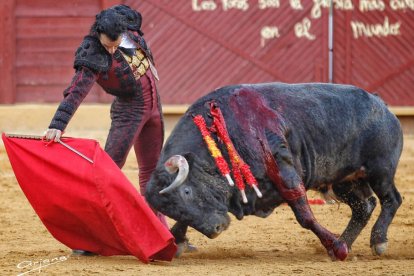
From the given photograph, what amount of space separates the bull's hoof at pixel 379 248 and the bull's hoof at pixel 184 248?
1157mm

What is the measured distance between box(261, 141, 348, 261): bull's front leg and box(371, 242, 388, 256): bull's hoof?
52 centimetres

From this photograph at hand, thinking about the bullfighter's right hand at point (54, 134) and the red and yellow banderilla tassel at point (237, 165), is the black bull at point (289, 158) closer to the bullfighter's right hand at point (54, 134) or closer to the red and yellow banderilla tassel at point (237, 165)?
the red and yellow banderilla tassel at point (237, 165)

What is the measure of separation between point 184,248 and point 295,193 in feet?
2.71

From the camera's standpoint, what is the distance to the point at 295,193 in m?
6.74

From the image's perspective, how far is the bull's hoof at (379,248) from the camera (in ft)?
23.9

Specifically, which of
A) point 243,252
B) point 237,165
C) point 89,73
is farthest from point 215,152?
point 243,252

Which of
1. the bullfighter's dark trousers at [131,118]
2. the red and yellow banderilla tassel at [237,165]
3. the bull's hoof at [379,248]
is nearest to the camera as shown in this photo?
the red and yellow banderilla tassel at [237,165]

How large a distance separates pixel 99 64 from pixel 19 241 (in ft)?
5.60

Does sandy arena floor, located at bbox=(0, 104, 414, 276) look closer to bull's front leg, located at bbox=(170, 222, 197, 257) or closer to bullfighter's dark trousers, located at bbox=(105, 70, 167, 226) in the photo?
bull's front leg, located at bbox=(170, 222, 197, 257)

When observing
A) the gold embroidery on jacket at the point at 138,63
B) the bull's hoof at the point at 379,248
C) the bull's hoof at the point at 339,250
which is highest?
the gold embroidery on jacket at the point at 138,63

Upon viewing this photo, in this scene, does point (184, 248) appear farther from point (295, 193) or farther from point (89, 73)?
point (89, 73)

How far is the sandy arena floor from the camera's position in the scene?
6328 millimetres

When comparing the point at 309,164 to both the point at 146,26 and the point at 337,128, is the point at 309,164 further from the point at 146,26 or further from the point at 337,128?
the point at 146,26

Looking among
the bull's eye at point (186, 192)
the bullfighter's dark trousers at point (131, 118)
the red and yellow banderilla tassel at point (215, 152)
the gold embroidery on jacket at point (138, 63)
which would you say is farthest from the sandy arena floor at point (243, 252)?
the gold embroidery on jacket at point (138, 63)
